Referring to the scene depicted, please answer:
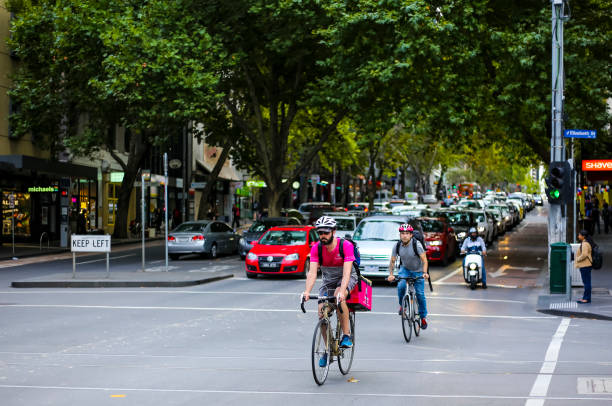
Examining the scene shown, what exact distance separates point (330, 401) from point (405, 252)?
489cm

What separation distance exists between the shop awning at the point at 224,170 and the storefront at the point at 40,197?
1670 centimetres

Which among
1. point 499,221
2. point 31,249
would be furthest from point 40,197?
point 499,221

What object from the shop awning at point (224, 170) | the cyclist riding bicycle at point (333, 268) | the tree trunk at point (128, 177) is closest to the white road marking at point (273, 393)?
the cyclist riding bicycle at point (333, 268)

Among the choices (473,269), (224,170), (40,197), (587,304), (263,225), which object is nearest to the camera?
(587,304)

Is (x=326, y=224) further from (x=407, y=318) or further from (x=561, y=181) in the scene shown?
(x=561, y=181)

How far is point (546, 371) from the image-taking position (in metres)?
9.97

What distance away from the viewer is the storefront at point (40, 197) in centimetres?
3844

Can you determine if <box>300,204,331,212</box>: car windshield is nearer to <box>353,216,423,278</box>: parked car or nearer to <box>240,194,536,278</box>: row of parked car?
<box>240,194,536,278</box>: row of parked car

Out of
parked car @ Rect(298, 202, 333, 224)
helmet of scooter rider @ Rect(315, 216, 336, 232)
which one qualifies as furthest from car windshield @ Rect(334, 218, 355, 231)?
helmet of scooter rider @ Rect(315, 216, 336, 232)

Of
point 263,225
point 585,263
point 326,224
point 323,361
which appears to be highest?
point 326,224

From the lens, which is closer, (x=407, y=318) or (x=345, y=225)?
(x=407, y=318)

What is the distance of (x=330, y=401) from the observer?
8.35 m

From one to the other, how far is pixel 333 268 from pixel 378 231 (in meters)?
13.8

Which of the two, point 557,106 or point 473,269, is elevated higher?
point 557,106
